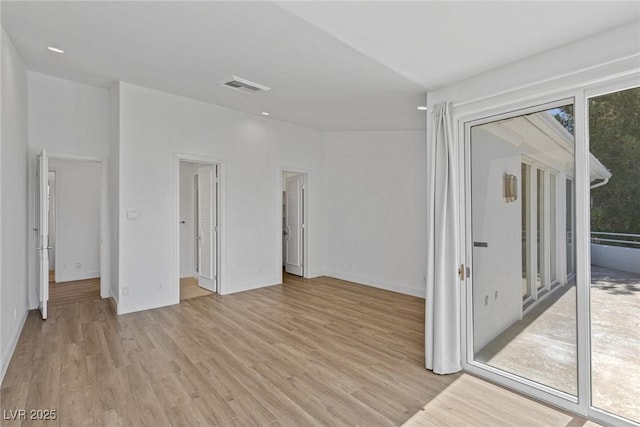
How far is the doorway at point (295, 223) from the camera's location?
6.90 meters

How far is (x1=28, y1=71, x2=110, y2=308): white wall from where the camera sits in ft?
14.8

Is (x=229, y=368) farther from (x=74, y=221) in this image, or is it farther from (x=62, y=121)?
(x=74, y=221)

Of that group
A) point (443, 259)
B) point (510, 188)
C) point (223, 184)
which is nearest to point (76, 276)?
point (223, 184)

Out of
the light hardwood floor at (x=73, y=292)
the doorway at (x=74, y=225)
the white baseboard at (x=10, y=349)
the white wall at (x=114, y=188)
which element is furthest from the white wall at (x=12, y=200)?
the doorway at (x=74, y=225)

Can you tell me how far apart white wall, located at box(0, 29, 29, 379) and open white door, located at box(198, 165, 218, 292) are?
2390 mm

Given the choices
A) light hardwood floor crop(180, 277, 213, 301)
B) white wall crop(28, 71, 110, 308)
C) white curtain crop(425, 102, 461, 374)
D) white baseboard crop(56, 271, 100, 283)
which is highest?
white wall crop(28, 71, 110, 308)

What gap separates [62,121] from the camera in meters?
4.75

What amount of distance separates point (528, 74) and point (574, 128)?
546 mm

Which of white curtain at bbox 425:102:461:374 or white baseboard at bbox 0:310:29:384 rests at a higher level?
white curtain at bbox 425:102:461:374

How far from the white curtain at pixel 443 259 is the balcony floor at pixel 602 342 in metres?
0.63

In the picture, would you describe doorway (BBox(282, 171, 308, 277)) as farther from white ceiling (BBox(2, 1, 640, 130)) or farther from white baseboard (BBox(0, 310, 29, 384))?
white baseboard (BBox(0, 310, 29, 384))

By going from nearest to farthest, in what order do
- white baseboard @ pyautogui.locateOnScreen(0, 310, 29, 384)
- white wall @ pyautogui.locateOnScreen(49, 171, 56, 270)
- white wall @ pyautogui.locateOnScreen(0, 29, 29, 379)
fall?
white baseboard @ pyautogui.locateOnScreen(0, 310, 29, 384), white wall @ pyautogui.locateOnScreen(0, 29, 29, 379), white wall @ pyautogui.locateOnScreen(49, 171, 56, 270)

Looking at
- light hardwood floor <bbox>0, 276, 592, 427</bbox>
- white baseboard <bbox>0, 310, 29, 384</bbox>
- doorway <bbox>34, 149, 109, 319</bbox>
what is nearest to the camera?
light hardwood floor <bbox>0, 276, 592, 427</bbox>

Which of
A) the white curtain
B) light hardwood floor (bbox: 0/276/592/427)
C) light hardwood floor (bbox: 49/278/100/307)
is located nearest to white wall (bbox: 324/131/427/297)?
light hardwood floor (bbox: 0/276/592/427)
